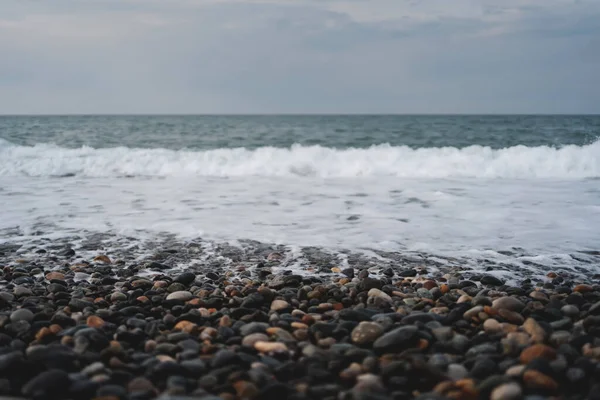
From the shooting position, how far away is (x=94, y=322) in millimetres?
3127

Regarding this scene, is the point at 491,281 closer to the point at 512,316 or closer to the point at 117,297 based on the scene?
the point at 512,316

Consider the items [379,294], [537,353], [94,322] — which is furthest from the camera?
[379,294]

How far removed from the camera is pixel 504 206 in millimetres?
7742

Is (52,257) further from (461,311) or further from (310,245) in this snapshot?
(461,311)

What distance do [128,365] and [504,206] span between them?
6.36m

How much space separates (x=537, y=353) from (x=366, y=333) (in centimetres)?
81

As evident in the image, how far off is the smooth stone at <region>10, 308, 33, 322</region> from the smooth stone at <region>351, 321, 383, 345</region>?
185 cm

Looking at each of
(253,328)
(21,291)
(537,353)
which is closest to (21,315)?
(21,291)

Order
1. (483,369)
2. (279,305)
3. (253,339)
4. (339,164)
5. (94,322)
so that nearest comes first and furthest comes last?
(483,369) → (253,339) → (94,322) → (279,305) → (339,164)

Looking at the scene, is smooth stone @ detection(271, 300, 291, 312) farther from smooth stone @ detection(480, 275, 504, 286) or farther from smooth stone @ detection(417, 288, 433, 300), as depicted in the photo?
smooth stone @ detection(480, 275, 504, 286)

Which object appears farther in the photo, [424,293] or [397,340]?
[424,293]

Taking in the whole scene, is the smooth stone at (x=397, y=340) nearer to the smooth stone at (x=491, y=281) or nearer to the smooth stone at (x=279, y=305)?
the smooth stone at (x=279, y=305)

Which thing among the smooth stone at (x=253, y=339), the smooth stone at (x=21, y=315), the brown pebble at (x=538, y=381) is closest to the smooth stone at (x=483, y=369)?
the brown pebble at (x=538, y=381)

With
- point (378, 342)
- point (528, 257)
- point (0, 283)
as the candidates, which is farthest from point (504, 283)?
point (0, 283)
